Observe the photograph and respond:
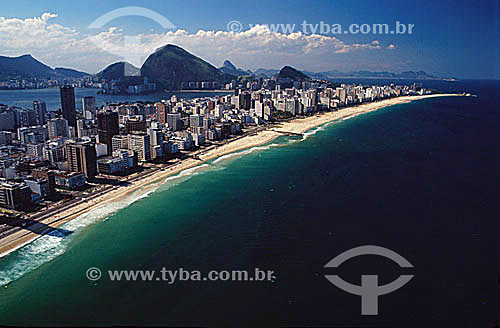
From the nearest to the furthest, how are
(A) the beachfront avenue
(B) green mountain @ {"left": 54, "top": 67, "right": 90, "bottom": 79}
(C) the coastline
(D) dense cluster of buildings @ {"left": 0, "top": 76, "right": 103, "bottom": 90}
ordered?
1. (A) the beachfront avenue
2. (C) the coastline
3. (D) dense cluster of buildings @ {"left": 0, "top": 76, "right": 103, "bottom": 90}
4. (B) green mountain @ {"left": 54, "top": 67, "right": 90, "bottom": 79}

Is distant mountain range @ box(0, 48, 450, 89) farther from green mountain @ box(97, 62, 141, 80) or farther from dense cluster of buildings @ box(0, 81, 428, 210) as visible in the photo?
dense cluster of buildings @ box(0, 81, 428, 210)

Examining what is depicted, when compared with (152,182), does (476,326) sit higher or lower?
lower

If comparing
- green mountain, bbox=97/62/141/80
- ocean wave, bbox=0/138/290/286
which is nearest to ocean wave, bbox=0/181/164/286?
ocean wave, bbox=0/138/290/286

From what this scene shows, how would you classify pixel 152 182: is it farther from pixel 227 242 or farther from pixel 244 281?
pixel 244 281

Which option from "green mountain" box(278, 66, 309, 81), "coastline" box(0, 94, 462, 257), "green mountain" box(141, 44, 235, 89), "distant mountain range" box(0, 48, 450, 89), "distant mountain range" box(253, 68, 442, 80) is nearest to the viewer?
"coastline" box(0, 94, 462, 257)

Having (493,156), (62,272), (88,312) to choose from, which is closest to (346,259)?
(88,312)

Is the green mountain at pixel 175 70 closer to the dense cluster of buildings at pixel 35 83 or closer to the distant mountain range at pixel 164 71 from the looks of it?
the distant mountain range at pixel 164 71
